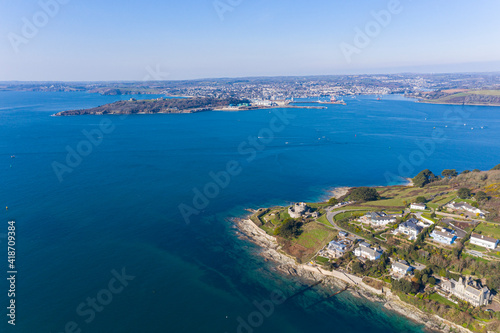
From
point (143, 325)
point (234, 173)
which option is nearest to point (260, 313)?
point (143, 325)

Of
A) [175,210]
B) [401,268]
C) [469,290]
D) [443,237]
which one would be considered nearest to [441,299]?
[469,290]

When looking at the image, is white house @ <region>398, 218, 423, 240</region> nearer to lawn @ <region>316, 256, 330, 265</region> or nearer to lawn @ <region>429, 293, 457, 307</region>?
lawn @ <region>429, 293, 457, 307</region>

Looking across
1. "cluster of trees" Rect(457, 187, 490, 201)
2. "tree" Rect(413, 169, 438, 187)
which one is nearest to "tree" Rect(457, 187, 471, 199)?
"cluster of trees" Rect(457, 187, 490, 201)

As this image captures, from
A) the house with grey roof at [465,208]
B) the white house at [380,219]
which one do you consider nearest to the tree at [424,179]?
the house with grey roof at [465,208]

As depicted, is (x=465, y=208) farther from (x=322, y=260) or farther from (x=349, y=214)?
(x=322, y=260)

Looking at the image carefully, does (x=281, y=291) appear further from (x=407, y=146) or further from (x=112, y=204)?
(x=407, y=146)

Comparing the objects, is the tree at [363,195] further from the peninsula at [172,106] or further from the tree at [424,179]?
the peninsula at [172,106]
